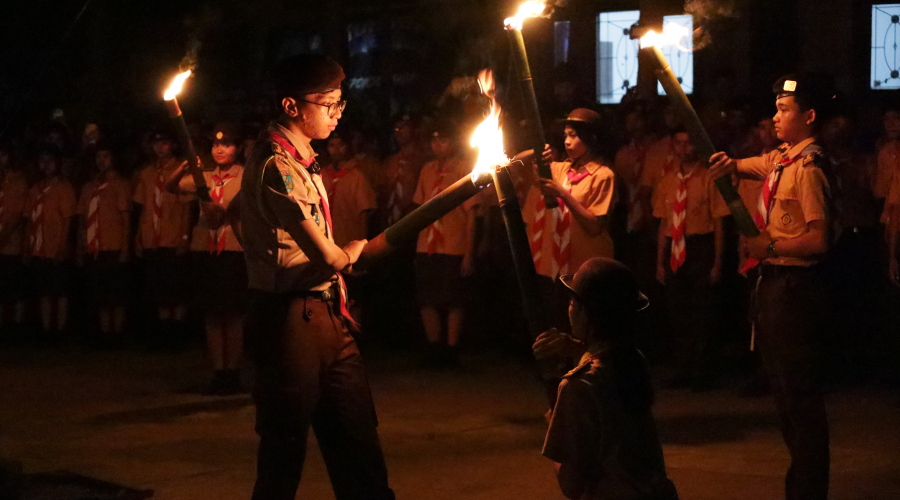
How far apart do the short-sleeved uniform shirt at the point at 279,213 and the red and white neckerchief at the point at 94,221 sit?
7511mm

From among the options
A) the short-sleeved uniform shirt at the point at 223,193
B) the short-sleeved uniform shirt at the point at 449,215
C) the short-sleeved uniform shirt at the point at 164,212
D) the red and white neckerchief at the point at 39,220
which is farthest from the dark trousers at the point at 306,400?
the red and white neckerchief at the point at 39,220

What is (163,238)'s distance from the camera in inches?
443

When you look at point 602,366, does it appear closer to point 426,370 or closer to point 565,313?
point 565,313

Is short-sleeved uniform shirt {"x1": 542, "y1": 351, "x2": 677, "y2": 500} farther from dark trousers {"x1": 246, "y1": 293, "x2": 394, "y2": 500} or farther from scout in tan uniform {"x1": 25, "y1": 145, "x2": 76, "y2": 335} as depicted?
scout in tan uniform {"x1": 25, "y1": 145, "x2": 76, "y2": 335}

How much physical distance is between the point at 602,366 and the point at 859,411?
16.5 feet

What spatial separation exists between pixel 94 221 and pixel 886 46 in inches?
326

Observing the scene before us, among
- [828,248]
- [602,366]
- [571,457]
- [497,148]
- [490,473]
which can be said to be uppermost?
[497,148]

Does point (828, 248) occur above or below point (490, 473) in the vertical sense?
above

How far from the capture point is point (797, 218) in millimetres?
5344

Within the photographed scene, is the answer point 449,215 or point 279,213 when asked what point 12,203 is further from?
point 279,213

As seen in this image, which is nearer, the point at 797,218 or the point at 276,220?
the point at 276,220

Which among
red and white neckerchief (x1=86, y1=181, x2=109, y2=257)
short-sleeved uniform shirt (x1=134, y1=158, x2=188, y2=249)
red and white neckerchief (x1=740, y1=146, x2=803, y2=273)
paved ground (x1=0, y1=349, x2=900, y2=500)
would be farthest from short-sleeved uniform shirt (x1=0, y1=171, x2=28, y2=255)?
red and white neckerchief (x1=740, y1=146, x2=803, y2=273)

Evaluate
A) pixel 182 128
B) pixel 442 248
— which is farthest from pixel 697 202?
pixel 182 128

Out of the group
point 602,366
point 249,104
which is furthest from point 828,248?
point 249,104
